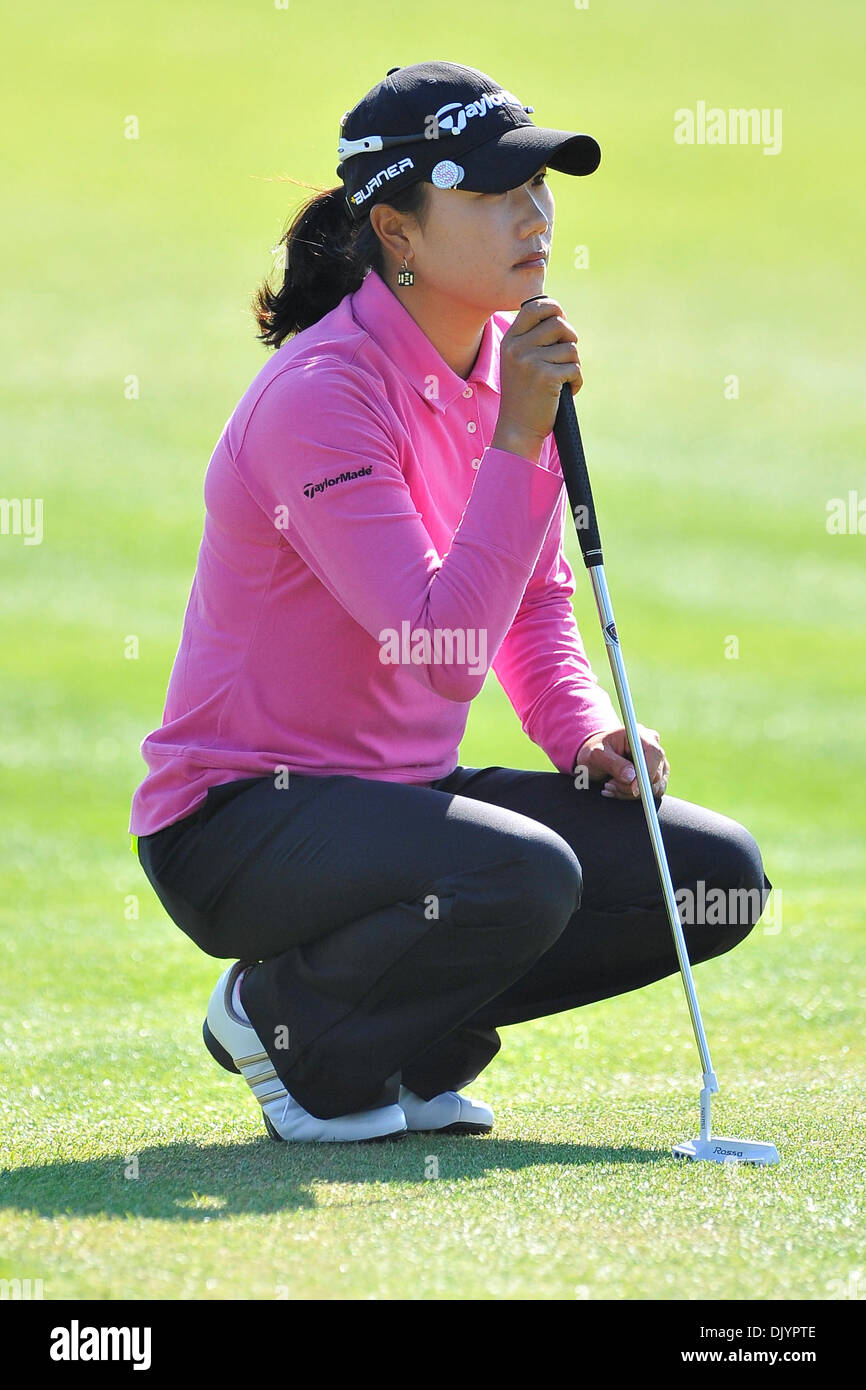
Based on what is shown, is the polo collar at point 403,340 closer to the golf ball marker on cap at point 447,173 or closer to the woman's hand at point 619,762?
the golf ball marker on cap at point 447,173

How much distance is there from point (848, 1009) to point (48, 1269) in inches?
132

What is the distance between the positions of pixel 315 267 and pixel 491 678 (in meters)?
10.7

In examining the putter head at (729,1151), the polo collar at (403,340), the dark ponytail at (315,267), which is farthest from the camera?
the dark ponytail at (315,267)

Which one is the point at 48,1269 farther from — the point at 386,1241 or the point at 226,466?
the point at 226,466

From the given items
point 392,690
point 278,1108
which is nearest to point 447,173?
point 392,690

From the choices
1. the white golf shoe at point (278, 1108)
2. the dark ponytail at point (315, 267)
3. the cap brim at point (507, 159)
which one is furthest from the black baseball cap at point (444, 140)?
the white golf shoe at point (278, 1108)

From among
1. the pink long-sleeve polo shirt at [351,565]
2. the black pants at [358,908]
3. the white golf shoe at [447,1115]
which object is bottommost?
→ the white golf shoe at [447,1115]

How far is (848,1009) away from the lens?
5641 millimetres

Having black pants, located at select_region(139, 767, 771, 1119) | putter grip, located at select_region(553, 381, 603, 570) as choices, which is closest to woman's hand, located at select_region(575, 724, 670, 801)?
black pants, located at select_region(139, 767, 771, 1119)

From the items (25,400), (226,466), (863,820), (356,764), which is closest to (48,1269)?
(356,764)

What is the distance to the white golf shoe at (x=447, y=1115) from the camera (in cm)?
403

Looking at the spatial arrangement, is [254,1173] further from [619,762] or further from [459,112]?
[459,112]

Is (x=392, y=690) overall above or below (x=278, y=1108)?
above

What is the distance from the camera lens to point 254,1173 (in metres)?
3.52
